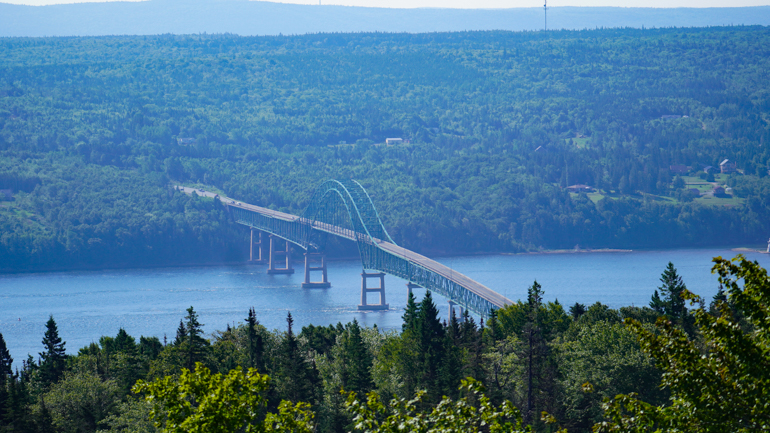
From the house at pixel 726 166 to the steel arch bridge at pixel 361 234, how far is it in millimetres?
88660

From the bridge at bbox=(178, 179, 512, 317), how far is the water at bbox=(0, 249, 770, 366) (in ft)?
10.8

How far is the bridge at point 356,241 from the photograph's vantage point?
240ft

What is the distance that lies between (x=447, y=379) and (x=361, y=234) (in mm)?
74510

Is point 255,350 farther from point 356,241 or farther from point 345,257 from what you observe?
point 345,257

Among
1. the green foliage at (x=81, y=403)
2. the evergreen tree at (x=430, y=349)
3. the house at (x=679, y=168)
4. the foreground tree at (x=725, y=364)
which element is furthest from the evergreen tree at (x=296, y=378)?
the house at (x=679, y=168)

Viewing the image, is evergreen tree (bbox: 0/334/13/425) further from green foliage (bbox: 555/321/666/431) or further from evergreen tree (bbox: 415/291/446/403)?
green foliage (bbox: 555/321/666/431)

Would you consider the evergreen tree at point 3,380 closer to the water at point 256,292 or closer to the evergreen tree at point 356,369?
the evergreen tree at point 356,369

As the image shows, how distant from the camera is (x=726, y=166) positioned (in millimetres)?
182875

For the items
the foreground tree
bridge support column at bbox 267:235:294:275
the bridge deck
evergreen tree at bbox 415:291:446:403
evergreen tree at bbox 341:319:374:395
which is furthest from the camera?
bridge support column at bbox 267:235:294:275

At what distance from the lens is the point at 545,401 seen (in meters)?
26.9

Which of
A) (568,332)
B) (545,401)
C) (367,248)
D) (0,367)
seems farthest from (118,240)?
(545,401)

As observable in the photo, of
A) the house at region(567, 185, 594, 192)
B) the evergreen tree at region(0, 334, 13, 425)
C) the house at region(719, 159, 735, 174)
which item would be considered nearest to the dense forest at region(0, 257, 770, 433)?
the evergreen tree at region(0, 334, 13, 425)

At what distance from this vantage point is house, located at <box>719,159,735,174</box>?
181 meters

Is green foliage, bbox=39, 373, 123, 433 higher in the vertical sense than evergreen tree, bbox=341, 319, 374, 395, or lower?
lower
